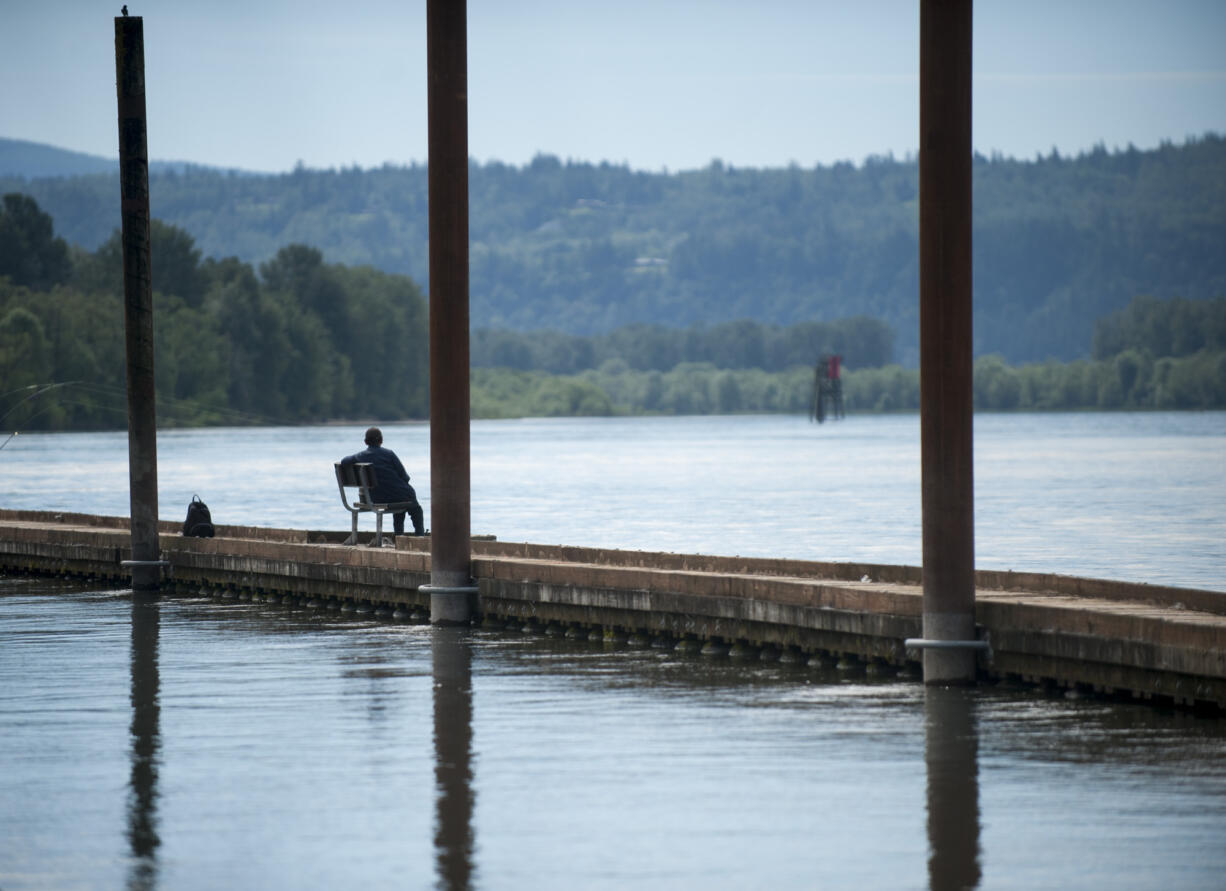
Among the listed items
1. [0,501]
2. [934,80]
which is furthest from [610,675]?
[0,501]

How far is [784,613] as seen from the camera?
1594 cm

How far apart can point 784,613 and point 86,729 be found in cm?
543

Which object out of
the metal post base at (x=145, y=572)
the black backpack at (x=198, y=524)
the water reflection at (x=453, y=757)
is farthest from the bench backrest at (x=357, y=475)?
the water reflection at (x=453, y=757)

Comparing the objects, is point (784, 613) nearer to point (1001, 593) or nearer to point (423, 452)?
point (1001, 593)

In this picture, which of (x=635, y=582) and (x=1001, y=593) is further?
(x=635, y=582)

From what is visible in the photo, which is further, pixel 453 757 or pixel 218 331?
pixel 218 331

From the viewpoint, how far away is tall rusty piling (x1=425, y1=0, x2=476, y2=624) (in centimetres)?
1738

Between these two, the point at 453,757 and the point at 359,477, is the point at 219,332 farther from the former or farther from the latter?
the point at 453,757

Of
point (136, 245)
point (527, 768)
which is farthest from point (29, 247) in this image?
point (527, 768)

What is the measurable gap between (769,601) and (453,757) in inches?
188

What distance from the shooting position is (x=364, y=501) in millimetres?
22625

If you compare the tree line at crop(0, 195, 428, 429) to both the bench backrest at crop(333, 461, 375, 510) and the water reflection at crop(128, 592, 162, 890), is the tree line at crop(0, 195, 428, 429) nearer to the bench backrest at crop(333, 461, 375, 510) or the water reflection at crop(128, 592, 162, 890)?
the bench backrest at crop(333, 461, 375, 510)

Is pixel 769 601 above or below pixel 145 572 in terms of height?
above

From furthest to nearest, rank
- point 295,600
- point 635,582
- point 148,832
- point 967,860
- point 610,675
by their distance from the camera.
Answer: point 295,600 < point 635,582 < point 610,675 < point 148,832 < point 967,860
